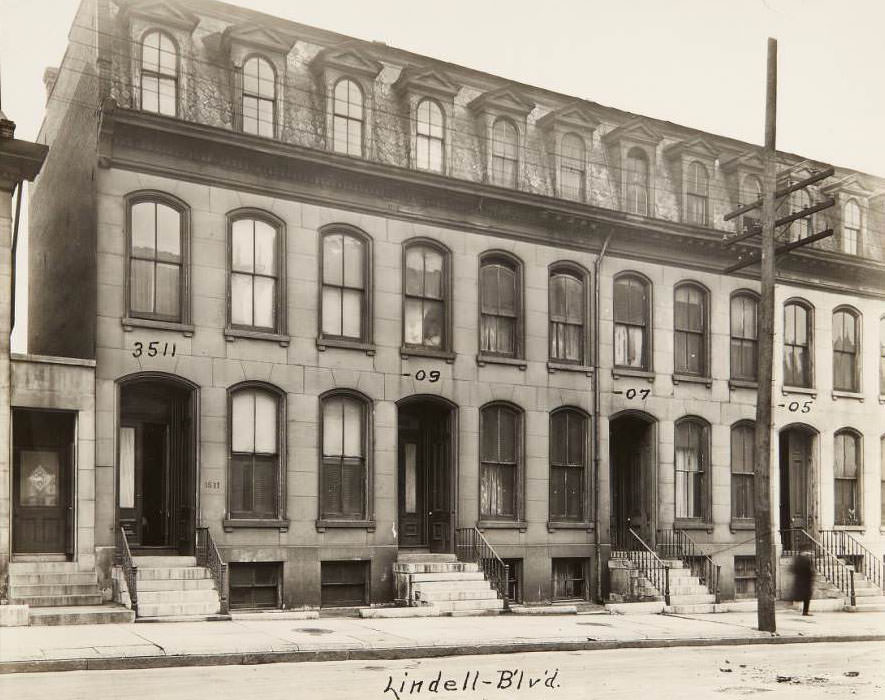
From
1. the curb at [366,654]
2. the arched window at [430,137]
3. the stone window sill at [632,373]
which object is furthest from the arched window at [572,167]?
the curb at [366,654]

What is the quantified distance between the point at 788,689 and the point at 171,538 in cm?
1257

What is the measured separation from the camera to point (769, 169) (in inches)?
813

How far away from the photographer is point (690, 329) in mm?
28156

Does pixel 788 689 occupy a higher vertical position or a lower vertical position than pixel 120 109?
lower

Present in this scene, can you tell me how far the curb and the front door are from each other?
6.32 m

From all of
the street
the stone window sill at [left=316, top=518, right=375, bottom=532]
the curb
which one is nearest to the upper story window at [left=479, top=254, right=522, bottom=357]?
the stone window sill at [left=316, top=518, right=375, bottom=532]

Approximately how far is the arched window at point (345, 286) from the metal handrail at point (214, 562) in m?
4.65

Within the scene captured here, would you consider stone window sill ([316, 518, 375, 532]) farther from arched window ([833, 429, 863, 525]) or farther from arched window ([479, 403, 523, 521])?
arched window ([833, 429, 863, 525])

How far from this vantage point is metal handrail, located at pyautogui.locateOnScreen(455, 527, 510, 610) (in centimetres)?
2350

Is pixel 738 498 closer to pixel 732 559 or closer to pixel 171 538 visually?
pixel 732 559

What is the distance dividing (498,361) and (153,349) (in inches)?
302

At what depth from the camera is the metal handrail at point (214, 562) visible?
20031mm

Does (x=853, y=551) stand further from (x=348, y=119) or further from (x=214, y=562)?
(x=214, y=562)

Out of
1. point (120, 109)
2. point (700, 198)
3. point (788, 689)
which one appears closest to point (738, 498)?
point (700, 198)
